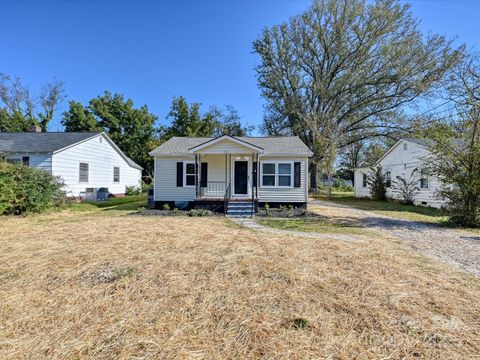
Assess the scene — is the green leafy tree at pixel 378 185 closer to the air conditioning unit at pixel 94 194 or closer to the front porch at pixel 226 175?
the front porch at pixel 226 175

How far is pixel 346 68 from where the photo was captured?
2412 centimetres

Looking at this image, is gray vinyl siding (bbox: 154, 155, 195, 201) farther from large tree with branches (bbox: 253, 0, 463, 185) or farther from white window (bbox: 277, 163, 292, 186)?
large tree with branches (bbox: 253, 0, 463, 185)

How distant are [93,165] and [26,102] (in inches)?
907

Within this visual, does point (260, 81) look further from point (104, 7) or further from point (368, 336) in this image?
point (368, 336)

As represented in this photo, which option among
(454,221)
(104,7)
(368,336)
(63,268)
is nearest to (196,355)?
(368,336)

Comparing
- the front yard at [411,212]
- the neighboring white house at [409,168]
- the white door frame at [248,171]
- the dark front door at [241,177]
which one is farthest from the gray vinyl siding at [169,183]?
the neighboring white house at [409,168]

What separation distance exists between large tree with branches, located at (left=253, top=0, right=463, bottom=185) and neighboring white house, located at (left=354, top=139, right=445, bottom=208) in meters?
4.57

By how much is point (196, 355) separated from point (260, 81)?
2760cm

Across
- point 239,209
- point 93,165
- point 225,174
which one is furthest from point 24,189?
point 239,209

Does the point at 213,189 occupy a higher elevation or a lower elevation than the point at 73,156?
lower

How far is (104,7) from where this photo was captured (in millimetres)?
12242

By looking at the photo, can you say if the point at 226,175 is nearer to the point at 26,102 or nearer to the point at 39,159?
the point at 39,159

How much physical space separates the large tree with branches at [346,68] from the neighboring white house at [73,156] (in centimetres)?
1708

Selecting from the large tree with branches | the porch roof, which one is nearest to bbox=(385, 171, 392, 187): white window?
the large tree with branches
